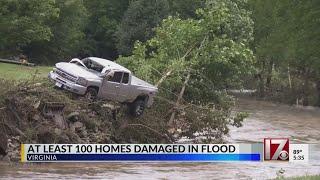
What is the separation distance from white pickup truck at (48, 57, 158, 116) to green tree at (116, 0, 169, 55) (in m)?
41.7

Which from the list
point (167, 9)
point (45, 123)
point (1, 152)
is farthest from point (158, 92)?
point (167, 9)

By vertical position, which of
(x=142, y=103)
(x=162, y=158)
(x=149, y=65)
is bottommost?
(x=162, y=158)

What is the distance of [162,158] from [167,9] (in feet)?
150

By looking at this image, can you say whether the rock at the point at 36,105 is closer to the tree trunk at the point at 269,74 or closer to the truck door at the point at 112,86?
the truck door at the point at 112,86

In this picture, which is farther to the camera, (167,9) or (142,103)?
(167,9)

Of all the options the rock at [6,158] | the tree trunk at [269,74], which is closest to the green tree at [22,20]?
the tree trunk at [269,74]

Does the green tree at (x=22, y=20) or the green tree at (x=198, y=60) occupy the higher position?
the green tree at (x=22, y=20)

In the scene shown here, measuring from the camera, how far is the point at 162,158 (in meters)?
19.0

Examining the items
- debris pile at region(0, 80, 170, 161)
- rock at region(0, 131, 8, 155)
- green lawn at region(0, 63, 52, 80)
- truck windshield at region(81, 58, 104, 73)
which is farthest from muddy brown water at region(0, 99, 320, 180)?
green lawn at region(0, 63, 52, 80)

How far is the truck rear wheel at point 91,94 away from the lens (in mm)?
19438

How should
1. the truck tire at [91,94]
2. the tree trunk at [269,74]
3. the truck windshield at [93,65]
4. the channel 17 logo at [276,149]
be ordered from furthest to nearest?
the tree trunk at [269,74] < the truck windshield at [93,65] < the truck tire at [91,94] < the channel 17 logo at [276,149]

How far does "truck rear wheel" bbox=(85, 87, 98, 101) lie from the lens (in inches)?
765

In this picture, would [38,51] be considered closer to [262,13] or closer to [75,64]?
[262,13]

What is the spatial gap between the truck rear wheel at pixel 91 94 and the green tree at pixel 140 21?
42.8 m
